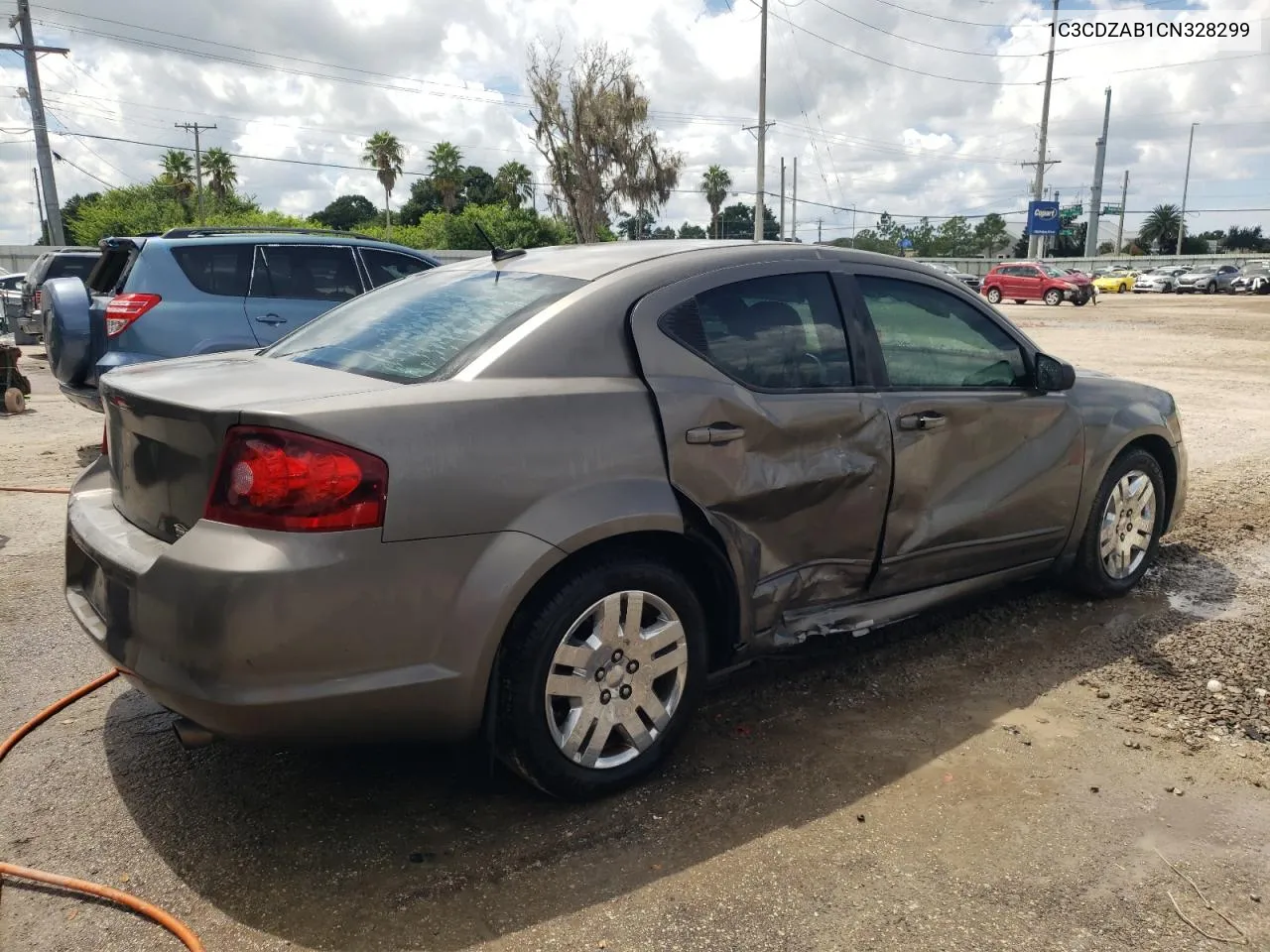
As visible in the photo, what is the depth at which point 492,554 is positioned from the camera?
2.68m

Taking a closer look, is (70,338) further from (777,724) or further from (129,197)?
(129,197)

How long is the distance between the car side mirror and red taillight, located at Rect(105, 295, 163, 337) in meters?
6.31

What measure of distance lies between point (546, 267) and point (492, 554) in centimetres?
124

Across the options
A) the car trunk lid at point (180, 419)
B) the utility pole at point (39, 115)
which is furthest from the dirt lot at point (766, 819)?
the utility pole at point (39, 115)

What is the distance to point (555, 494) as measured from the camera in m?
2.80

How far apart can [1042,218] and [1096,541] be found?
72418 millimetres

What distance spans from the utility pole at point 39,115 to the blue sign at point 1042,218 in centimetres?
5883

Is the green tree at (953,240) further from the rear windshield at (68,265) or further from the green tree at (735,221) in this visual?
the rear windshield at (68,265)

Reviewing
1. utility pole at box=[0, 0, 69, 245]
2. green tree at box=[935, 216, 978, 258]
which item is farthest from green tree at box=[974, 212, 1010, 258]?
utility pole at box=[0, 0, 69, 245]

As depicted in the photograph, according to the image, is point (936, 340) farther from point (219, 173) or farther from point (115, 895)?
point (219, 173)

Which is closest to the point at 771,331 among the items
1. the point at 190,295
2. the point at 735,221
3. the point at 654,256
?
the point at 654,256

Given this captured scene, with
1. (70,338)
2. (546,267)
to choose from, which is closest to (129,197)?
(70,338)

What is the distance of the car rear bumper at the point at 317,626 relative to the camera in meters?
2.47

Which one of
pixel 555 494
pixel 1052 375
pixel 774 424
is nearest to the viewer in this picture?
pixel 555 494
